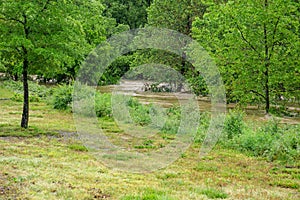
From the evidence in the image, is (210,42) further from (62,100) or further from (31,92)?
(31,92)

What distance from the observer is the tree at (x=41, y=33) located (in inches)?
408

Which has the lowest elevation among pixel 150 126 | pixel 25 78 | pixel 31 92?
pixel 150 126

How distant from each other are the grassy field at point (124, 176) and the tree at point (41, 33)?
2.19 metres

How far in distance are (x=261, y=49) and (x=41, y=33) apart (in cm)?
1005

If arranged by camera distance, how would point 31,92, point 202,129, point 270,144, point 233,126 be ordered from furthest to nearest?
point 31,92
point 202,129
point 233,126
point 270,144

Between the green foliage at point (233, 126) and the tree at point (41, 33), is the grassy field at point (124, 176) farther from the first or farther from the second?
the tree at point (41, 33)

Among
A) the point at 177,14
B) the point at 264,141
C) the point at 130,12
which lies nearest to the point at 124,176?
the point at 264,141

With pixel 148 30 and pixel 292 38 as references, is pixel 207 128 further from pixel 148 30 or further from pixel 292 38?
pixel 148 30

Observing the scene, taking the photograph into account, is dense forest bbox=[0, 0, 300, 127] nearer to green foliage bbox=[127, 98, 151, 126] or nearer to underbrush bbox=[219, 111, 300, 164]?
green foliage bbox=[127, 98, 151, 126]

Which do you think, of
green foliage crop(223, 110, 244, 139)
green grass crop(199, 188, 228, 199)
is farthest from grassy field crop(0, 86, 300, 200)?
green foliage crop(223, 110, 244, 139)

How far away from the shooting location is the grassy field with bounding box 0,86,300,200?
233 inches

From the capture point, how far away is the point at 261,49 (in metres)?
17.3

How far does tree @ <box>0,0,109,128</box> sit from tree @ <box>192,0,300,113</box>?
8170 millimetres

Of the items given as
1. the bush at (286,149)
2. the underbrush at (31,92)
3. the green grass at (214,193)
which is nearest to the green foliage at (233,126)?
the bush at (286,149)
